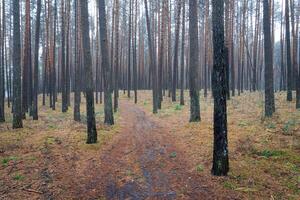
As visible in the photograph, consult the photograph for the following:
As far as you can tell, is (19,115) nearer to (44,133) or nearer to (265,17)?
(44,133)

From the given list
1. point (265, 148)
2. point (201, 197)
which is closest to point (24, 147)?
point (201, 197)

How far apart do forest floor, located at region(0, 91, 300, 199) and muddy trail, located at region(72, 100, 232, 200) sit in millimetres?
22

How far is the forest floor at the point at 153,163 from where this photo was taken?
6.47 metres

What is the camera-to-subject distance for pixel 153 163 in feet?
27.7

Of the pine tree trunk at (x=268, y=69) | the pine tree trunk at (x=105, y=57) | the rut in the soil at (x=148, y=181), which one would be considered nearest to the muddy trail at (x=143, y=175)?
the rut in the soil at (x=148, y=181)

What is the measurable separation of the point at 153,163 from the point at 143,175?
103 cm

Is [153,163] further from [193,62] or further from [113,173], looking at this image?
[193,62]

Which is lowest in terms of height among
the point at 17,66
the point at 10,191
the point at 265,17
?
the point at 10,191

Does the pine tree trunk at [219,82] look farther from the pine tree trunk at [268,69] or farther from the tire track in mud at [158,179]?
the pine tree trunk at [268,69]

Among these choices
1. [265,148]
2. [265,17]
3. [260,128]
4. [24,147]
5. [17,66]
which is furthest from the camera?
[17,66]

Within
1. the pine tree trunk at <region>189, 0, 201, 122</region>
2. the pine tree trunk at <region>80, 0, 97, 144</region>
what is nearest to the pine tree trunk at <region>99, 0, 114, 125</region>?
the pine tree trunk at <region>80, 0, 97, 144</region>

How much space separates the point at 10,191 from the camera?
6.81 meters

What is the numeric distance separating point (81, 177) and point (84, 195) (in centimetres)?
119

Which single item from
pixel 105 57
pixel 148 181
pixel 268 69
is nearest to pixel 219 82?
pixel 148 181
